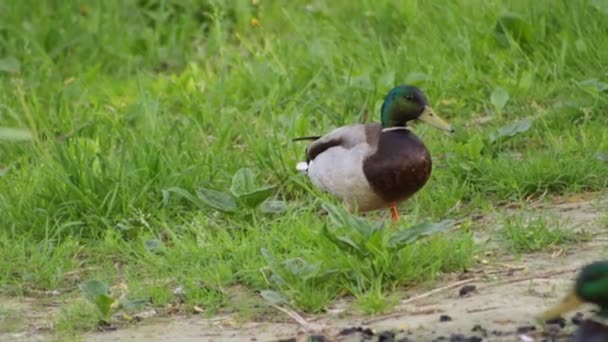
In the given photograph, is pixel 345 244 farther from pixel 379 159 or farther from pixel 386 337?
pixel 379 159

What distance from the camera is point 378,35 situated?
8.47 metres

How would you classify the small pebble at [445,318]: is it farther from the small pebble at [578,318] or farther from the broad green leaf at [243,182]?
the broad green leaf at [243,182]

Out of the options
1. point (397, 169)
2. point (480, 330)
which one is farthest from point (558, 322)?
point (397, 169)

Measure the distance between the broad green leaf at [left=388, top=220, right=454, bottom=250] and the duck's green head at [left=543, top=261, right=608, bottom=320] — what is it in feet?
3.11

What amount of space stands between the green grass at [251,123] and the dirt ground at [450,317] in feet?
0.39

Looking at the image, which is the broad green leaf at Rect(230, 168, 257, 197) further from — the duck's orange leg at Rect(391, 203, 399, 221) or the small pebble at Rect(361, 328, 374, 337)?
the small pebble at Rect(361, 328, 374, 337)

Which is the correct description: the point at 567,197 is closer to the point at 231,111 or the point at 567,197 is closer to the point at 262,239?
the point at 262,239

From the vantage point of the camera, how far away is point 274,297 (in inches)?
210

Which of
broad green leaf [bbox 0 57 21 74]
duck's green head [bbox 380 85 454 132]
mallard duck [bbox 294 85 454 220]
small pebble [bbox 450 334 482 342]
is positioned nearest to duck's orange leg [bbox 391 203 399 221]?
mallard duck [bbox 294 85 454 220]

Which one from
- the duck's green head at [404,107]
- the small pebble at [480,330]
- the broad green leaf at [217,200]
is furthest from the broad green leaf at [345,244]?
the duck's green head at [404,107]

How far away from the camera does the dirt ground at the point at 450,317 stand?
489 centimetres

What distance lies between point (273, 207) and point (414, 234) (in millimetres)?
1282

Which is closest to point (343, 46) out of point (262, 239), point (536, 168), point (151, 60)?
point (151, 60)

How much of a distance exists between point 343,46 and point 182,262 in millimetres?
2720
